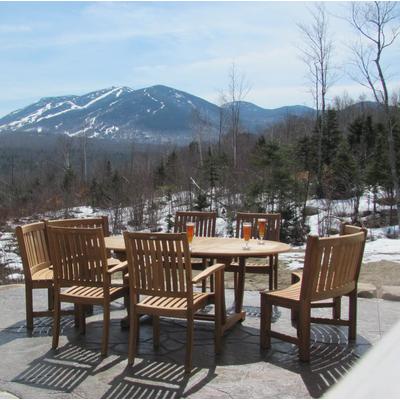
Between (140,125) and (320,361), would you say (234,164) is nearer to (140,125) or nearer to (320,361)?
(320,361)

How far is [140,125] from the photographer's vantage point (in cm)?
19462

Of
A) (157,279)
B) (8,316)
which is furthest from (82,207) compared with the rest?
(157,279)

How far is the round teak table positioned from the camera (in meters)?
3.75

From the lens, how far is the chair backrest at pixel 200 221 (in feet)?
17.2

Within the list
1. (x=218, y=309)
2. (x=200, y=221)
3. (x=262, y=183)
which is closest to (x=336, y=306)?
(x=218, y=309)

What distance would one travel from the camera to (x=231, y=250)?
152 inches

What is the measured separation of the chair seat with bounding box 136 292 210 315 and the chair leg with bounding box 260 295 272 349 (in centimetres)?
41

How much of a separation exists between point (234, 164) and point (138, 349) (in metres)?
17.0

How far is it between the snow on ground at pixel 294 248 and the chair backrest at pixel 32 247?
3.53 metres

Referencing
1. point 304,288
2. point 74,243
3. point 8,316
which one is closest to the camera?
point 304,288

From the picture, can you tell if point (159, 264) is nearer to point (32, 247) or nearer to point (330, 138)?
point (32, 247)

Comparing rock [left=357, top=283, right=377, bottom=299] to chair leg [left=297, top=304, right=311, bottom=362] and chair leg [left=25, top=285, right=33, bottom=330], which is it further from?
chair leg [left=25, top=285, right=33, bottom=330]

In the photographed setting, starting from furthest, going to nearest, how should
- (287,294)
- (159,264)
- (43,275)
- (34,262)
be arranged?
(34,262) < (43,275) < (287,294) < (159,264)

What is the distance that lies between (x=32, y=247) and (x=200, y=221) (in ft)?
5.93
